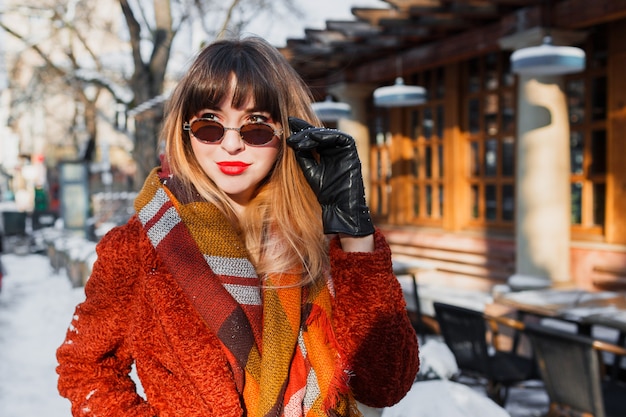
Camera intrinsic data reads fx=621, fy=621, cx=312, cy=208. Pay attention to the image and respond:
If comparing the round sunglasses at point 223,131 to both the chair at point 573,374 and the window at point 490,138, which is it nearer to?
the chair at point 573,374

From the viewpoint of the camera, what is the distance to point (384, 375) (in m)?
1.40

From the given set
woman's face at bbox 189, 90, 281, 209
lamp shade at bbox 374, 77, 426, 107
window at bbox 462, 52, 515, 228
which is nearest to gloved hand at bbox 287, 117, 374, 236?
woman's face at bbox 189, 90, 281, 209

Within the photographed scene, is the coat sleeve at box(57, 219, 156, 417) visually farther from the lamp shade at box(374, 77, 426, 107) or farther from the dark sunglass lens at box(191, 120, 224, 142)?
the lamp shade at box(374, 77, 426, 107)

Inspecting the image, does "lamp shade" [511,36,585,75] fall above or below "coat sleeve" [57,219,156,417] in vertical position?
above

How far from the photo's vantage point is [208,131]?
143 centimetres

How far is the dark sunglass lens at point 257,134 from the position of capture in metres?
1.43

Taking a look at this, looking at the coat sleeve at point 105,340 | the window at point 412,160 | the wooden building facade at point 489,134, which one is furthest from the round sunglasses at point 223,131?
the window at point 412,160

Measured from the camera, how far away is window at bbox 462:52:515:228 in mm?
7184

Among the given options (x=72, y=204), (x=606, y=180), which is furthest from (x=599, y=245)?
(x=72, y=204)

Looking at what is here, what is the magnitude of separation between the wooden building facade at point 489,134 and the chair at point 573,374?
86.6 inches

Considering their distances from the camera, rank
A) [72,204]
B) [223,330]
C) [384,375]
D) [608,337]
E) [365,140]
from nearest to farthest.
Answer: [223,330], [384,375], [608,337], [365,140], [72,204]

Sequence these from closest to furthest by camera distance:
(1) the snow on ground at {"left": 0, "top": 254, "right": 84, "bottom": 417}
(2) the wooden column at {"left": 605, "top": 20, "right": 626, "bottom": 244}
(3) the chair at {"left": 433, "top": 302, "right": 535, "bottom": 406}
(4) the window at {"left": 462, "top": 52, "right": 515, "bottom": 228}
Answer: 1. (3) the chair at {"left": 433, "top": 302, "right": 535, "bottom": 406}
2. (1) the snow on ground at {"left": 0, "top": 254, "right": 84, "bottom": 417}
3. (2) the wooden column at {"left": 605, "top": 20, "right": 626, "bottom": 244}
4. (4) the window at {"left": 462, "top": 52, "right": 515, "bottom": 228}

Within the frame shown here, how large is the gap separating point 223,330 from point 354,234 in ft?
1.14

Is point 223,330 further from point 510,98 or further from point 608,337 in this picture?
point 510,98
